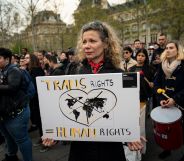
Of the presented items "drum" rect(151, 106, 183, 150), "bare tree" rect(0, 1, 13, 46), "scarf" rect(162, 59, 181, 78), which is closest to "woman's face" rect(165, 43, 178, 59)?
"scarf" rect(162, 59, 181, 78)

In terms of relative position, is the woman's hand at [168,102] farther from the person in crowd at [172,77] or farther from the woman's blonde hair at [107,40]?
the woman's blonde hair at [107,40]

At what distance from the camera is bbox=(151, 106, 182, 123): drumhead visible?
4.10m

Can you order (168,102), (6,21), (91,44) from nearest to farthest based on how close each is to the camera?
(91,44)
(168,102)
(6,21)

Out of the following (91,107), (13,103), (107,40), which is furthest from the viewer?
(13,103)

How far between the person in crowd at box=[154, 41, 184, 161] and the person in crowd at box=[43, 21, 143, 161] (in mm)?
2265

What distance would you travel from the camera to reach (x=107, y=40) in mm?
2287

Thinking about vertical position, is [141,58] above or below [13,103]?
above

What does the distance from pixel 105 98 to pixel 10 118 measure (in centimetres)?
251

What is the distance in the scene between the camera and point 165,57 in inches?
188

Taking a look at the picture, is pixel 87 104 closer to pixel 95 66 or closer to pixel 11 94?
pixel 95 66

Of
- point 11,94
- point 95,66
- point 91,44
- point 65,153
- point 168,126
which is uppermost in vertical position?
point 91,44

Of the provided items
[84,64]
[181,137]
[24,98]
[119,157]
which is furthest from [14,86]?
[181,137]

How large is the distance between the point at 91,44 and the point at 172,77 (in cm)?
273

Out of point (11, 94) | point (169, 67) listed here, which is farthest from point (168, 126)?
point (11, 94)
